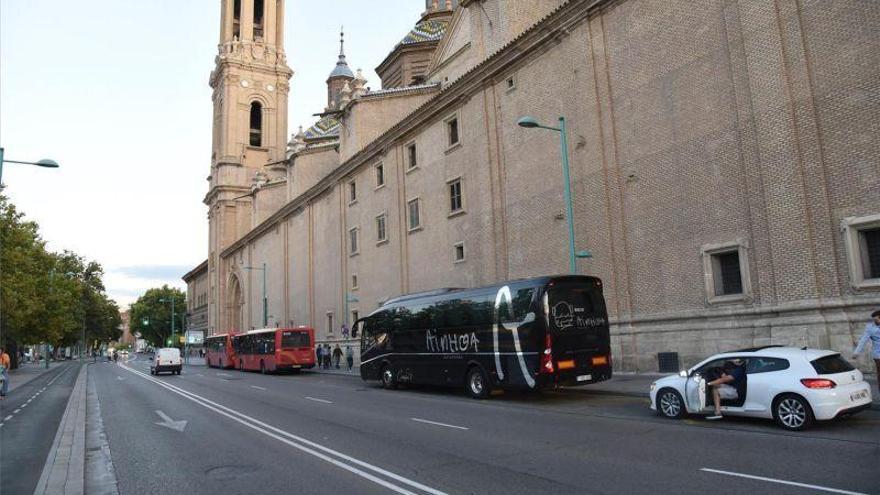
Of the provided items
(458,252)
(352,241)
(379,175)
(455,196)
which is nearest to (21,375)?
(352,241)

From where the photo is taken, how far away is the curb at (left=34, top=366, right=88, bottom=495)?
740cm

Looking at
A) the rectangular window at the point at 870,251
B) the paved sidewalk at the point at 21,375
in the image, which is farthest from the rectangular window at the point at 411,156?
the rectangular window at the point at 870,251

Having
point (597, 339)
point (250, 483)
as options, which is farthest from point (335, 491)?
point (597, 339)

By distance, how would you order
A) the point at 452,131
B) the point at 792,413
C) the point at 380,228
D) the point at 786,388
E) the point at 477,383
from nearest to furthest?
1. the point at 792,413
2. the point at 786,388
3. the point at 477,383
4. the point at 452,131
5. the point at 380,228

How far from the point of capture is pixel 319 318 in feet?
147

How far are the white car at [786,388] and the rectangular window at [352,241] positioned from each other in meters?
30.2

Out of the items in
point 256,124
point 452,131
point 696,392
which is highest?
point 256,124

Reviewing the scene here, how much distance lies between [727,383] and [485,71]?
19.4 m

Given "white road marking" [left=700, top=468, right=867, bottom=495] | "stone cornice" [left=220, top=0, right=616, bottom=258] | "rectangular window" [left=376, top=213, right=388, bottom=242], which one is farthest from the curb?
"rectangular window" [left=376, top=213, right=388, bottom=242]

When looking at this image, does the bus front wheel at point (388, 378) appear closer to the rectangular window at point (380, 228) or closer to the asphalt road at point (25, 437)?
the asphalt road at point (25, 437)

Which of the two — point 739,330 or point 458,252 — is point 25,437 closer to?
point 739,330

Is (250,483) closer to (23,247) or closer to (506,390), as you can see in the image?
(506,390)

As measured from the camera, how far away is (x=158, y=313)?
131250mm

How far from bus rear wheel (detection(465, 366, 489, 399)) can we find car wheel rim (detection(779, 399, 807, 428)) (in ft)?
26.7
